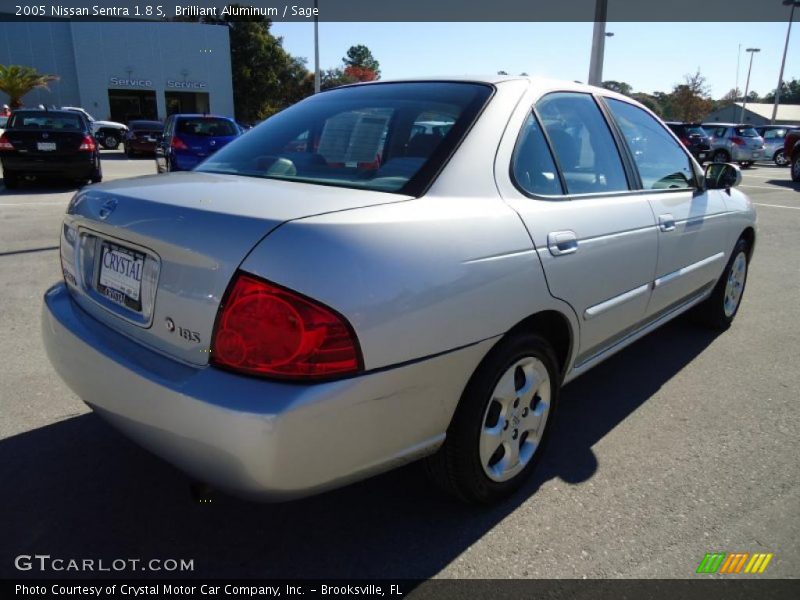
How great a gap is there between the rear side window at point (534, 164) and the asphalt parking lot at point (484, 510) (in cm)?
127

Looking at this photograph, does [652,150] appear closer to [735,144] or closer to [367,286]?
[367,286]

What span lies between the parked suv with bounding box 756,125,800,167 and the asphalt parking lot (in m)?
25.8

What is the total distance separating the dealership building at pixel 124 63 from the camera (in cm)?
3944

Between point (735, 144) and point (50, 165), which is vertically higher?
point (50, 165)

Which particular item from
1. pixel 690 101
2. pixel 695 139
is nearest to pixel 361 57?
pixel 690 101

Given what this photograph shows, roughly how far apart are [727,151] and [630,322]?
24088 millimetres

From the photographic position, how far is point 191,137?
1181 cm

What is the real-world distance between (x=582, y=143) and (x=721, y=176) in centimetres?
170

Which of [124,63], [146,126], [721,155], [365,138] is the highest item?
[124,63]

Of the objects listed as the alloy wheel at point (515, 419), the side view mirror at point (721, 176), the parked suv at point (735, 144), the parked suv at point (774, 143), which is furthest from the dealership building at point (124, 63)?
the alloy wheel at point (515, 419)

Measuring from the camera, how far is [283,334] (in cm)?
162

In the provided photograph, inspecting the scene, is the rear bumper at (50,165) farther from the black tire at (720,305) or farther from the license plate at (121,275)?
the black tire at (720,305)

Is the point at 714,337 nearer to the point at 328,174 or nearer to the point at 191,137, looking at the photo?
the point at 328,174

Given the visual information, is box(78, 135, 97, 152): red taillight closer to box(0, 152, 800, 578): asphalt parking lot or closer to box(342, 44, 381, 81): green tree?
box(0, 152, 800, 578): asphalt parking lot
